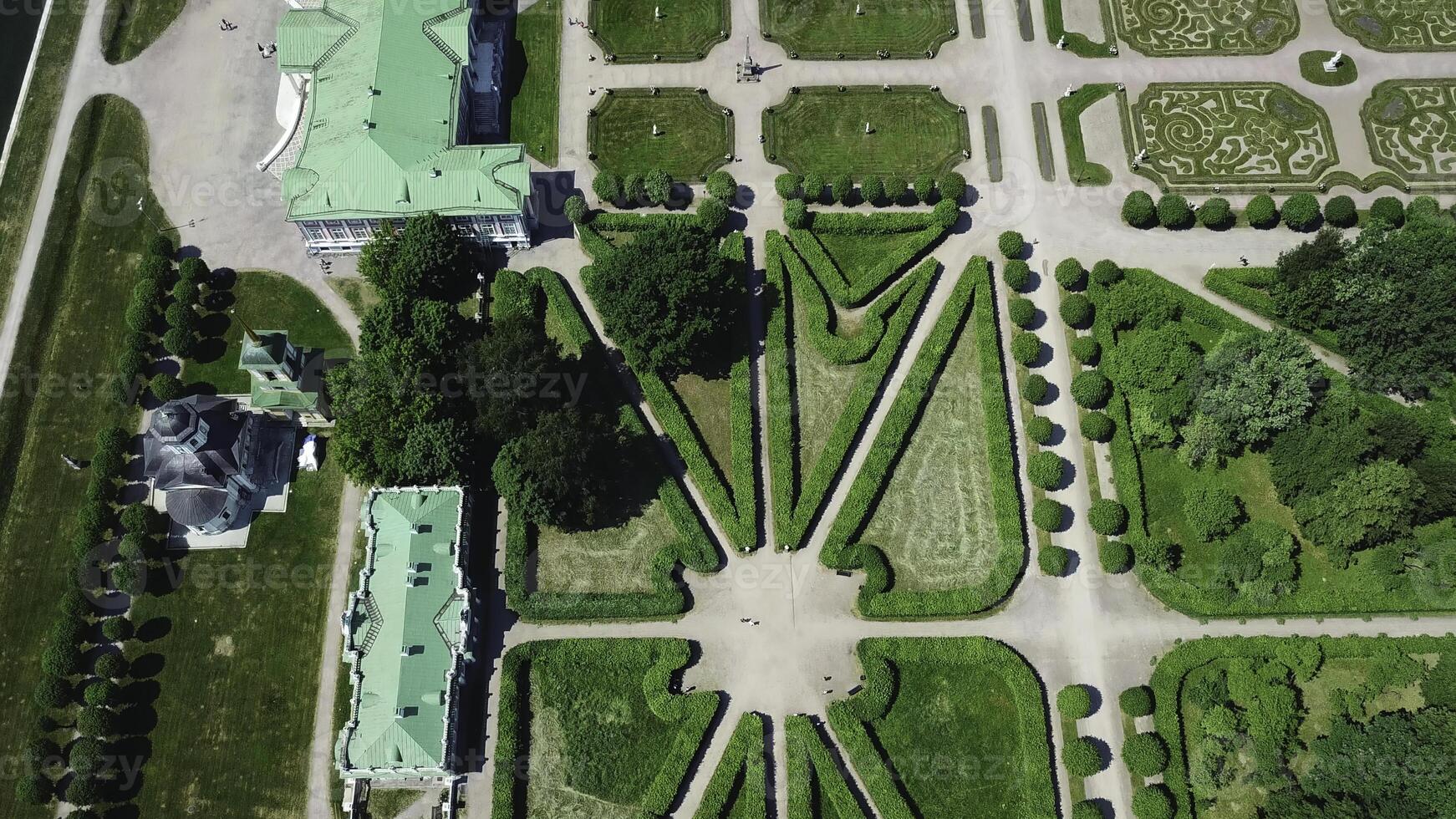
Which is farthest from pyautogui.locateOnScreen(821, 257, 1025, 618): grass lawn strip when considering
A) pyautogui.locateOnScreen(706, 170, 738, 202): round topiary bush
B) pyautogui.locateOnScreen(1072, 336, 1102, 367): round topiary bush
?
pyautogui.locateOnScreen(706, 170, 738, 202): round topiary bush

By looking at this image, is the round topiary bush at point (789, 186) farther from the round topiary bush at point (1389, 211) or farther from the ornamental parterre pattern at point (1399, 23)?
the ornamental parterre pattern at point (1399, 23)

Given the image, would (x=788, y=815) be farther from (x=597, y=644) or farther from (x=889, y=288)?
(x=889, y=288)

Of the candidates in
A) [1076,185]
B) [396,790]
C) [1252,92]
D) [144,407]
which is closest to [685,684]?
[396,790]

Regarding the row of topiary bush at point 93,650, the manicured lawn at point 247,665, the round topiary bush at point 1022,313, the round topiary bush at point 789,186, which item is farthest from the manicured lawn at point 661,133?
the row of topiary bush at point 93,650

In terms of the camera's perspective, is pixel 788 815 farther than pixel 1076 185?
No

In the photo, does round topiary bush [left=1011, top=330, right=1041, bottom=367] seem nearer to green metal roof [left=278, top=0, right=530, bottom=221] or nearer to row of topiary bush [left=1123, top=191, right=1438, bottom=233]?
row of topiary bush [left=1123, top=191, right=1438, bottom=233]

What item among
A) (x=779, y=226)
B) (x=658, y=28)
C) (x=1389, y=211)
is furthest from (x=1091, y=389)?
(x=658, y=28)

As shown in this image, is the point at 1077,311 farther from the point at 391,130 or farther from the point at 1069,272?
the point at 391,130
